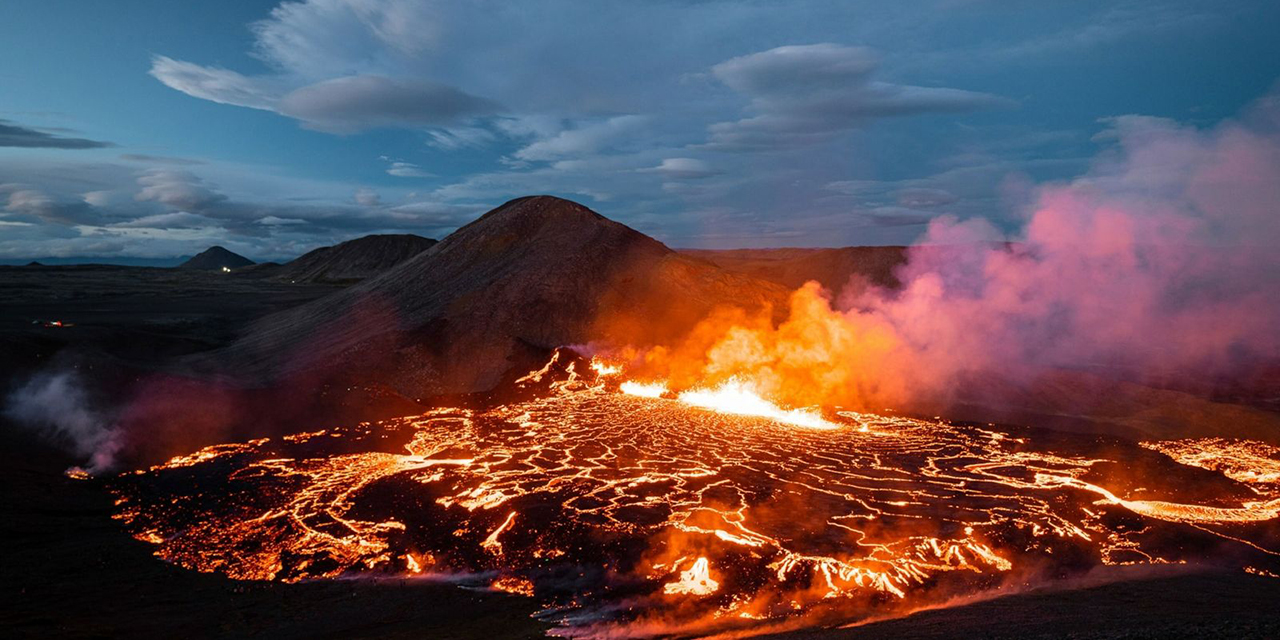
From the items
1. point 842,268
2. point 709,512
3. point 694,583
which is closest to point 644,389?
point 709,512

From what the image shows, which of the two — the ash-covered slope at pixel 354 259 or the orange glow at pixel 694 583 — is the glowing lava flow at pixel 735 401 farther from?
the ash-covered slope at pixel 354 259

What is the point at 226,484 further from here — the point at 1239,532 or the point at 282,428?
the point at 1239,532

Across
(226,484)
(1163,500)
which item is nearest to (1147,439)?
(1163,500)

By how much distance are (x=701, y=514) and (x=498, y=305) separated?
2525 centimetres

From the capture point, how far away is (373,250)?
15725cm

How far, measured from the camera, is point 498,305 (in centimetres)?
3988

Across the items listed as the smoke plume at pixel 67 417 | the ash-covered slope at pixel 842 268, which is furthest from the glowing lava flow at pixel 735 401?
the ash-covered slope at pixel 842 268

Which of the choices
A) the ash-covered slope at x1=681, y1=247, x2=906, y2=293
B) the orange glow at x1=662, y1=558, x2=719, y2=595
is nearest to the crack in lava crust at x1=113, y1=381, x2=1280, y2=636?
the orange glow at x1=662, y1=558, x2=719, y2=595

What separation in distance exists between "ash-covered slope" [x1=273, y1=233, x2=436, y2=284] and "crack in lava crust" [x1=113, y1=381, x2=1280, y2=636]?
12889 cm

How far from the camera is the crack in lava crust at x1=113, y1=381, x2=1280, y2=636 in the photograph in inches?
540

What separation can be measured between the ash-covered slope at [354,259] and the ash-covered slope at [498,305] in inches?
3988

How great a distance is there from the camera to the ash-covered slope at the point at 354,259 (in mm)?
146988

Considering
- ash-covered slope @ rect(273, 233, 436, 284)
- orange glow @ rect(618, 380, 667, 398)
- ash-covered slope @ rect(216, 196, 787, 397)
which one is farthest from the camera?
ash-covered slope @ rect(273, 233, 436, 284)

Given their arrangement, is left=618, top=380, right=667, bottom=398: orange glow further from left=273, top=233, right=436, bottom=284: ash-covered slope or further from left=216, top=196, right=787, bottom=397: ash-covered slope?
left=273, top=233, right=436, bottom=284: ash-covered slope
